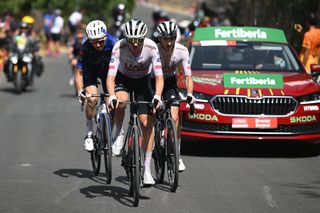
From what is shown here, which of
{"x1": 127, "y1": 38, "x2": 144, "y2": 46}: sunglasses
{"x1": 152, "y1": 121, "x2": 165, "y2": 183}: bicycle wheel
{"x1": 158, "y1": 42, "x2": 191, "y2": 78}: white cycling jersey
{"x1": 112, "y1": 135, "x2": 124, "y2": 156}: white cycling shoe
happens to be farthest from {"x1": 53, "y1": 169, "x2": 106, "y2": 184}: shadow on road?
{"x1": 127, "y1": 38, "x2": 144, "y2": 46}: sunglasses

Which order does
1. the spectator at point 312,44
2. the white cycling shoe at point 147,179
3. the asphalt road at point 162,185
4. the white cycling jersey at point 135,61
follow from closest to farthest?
1. the asphalt road at point 162,185
2. the white cycling jersey at point 135,61
3. the white cycling shoe at point 147,179
4. the spectator at point 312,44

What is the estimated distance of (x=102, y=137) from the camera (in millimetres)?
11281

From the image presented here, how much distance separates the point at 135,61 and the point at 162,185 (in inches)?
57.0

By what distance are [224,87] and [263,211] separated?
395 cm

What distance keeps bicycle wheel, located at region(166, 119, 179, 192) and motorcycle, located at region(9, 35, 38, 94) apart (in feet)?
45.4

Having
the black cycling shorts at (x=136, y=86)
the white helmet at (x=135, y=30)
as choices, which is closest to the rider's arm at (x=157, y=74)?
the white helmet at (x=135, y=30)

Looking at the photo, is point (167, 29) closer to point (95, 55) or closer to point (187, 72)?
point (187, 72)

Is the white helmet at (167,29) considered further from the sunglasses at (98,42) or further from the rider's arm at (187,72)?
the sunglasses at (98,42)

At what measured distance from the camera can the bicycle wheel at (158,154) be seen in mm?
11008

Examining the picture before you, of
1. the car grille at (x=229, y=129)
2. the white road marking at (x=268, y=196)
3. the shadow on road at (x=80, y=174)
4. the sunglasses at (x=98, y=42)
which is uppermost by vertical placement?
the sunglasses at (x=98, y=42)

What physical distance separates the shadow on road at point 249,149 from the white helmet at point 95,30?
3.17 metres

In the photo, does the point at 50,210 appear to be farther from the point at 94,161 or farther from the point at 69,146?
the point at 69,146

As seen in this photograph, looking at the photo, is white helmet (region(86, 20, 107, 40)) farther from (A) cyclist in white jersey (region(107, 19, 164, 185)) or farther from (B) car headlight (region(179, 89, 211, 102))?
(B) car headlight (region(179, 89, 211, 102))

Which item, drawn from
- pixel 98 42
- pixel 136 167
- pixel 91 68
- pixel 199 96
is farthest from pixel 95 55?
pixel 136 167
